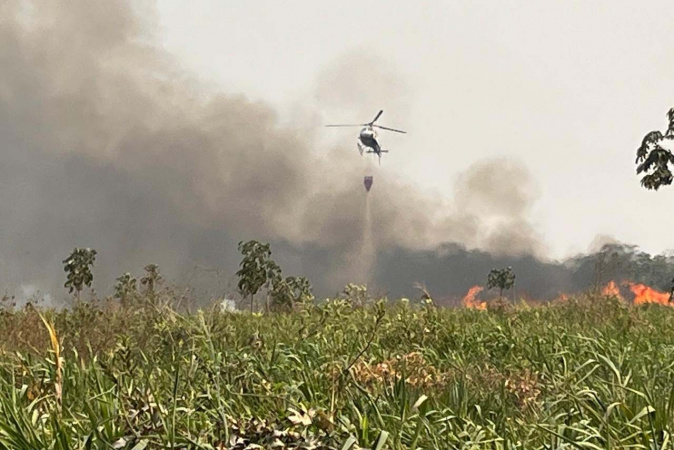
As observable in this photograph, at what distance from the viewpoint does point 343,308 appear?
929 cm

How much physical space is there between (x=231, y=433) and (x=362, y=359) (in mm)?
3007

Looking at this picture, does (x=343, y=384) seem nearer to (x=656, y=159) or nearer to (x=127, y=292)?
(x=127, y=292)

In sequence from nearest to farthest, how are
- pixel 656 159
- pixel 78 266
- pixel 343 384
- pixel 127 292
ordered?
1. pixel 343 384
2. pixel 127 292
3. pixel 656 159
4. pixel 78 266

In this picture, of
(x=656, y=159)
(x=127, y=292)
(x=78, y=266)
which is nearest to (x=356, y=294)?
(x=127, y=292)

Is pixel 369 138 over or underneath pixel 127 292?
over

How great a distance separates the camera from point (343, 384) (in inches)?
150

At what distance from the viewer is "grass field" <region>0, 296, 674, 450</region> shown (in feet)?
10.5

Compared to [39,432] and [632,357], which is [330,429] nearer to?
[39,432]

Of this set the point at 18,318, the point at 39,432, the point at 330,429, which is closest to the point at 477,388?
the point at 330,429

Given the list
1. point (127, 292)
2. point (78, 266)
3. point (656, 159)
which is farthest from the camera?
point (78, 266)

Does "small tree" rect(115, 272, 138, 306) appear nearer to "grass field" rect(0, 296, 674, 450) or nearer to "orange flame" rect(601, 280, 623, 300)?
"grass field" rect(0, 296, 674, 450)

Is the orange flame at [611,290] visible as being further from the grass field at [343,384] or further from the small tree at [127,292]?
the small tree at [127,292]

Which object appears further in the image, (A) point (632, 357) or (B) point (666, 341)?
(B) point (666, 341)

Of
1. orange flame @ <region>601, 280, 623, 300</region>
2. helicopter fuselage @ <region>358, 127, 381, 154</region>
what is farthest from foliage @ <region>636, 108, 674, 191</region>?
helicopter fuselage @ <region>358, 127, 381, 154</region>
